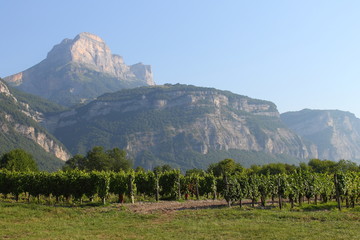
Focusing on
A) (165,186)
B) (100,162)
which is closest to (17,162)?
(100,162)

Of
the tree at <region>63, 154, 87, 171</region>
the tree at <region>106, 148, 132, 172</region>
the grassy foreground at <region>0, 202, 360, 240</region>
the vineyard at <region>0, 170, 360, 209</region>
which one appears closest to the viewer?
the grassy foreground at <region>0, 202, 360, 240</region>

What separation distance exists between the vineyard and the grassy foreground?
→ 7064 millimetres

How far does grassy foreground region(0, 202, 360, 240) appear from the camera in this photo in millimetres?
20000

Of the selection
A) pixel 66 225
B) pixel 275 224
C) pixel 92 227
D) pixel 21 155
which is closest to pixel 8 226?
pixel 66 225

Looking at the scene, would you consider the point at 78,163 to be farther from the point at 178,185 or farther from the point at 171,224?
the point at 171,224

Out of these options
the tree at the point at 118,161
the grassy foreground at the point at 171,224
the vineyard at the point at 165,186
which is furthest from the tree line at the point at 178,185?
the tree at the point at 118,161

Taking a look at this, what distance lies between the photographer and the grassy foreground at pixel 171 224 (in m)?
20.0

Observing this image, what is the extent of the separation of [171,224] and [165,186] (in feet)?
78.1

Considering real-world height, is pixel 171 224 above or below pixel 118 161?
below

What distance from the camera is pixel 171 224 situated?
942 inches

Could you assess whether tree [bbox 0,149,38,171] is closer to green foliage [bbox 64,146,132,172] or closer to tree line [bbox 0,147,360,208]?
green foliage [bbox 64,146,132,172]

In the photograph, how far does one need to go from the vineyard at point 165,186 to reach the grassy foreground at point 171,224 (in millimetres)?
7064

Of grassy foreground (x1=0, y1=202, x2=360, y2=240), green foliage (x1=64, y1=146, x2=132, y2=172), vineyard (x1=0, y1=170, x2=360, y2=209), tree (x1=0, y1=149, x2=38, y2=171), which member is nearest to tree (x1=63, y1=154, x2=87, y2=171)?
green foliage (x1=64, y1=146, x2=132, y2=172)

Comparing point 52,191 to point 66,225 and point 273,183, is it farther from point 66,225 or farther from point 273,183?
point 273,183
